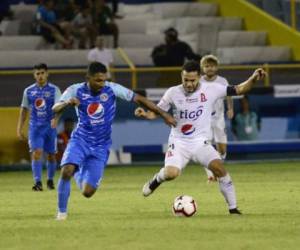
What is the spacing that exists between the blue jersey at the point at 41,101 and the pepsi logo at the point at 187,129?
5.67m

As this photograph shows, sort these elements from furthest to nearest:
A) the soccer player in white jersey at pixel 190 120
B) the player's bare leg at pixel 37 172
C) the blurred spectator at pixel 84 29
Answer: the blurred spectator at pixel 84 29 < the player's bare leg at pixel 37 172 < the soccer player in white jersey at pixel 190 120

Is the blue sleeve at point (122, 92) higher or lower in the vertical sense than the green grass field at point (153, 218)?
higher

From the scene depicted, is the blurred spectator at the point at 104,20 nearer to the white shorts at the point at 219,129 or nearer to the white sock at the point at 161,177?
the white shorts at the point at 219,129

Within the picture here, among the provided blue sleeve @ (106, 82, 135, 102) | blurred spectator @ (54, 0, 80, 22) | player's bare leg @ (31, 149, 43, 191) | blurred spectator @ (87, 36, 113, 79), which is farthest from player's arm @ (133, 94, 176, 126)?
blurred spectator @ (54, 0, 80, 22)

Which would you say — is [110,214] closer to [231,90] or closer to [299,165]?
[231,90]

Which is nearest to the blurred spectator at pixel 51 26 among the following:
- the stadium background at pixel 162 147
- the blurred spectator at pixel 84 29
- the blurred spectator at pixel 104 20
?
the blurred spectator at pixel 84 29

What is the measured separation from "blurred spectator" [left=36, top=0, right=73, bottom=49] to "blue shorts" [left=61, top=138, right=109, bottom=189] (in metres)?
14.6

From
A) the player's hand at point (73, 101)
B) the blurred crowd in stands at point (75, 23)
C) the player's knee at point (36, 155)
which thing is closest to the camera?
the player's hand at point (73, 101)

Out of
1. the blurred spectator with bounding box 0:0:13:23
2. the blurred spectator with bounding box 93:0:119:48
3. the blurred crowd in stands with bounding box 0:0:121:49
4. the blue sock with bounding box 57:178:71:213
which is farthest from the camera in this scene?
the blurred spectator with bounding box 0:0:13:23

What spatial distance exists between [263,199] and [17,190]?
469cm

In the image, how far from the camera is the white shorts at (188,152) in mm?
14421

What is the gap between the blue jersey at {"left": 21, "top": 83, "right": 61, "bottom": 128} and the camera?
66.0ft

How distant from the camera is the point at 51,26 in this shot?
94.3 ft

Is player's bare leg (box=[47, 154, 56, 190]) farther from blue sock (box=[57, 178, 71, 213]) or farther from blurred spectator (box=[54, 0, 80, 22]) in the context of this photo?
blurred spectator (box=[54, 0, 80, 22])
